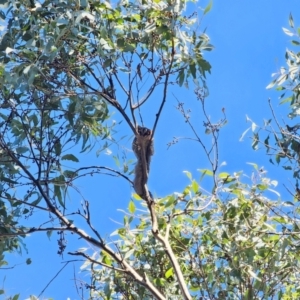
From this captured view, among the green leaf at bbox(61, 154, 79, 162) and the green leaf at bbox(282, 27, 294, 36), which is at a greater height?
the green leaf at bbox(282, 27, 294, 36)

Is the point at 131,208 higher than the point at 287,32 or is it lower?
lower

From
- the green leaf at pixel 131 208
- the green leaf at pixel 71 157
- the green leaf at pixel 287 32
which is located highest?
the green leaf at pixel 287 32

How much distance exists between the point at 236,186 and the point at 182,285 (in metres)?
0.79

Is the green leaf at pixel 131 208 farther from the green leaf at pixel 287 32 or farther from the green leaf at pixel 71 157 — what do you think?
the green leaf at pixel 287 32

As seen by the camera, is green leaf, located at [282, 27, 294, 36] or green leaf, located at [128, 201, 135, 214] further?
green leaf, located at [128, 201, 135, 214]

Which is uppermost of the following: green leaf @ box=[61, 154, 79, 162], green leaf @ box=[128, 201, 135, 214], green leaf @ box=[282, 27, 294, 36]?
green leaf @ box=[282, 27, 294, 36]

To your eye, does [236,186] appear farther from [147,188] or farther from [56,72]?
[56,72]

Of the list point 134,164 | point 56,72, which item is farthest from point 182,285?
point 56,72

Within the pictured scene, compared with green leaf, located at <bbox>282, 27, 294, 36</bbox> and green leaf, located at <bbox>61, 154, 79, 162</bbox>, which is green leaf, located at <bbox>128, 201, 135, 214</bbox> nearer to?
green leaf, located at <bbox>61, 154, 79, 162</bbox>

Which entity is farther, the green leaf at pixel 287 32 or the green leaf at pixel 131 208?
the green leaf at pixel 131 208

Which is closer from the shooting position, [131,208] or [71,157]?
[71,157]

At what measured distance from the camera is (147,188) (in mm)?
2457

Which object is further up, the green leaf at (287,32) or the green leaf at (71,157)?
the green leaf at (287,32)

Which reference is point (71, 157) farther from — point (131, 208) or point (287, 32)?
point (287, 32)
